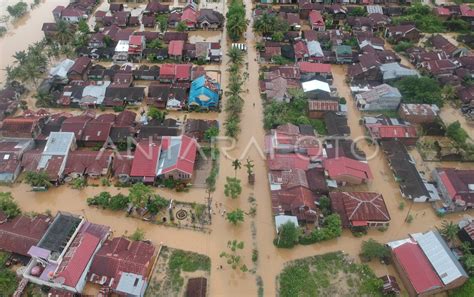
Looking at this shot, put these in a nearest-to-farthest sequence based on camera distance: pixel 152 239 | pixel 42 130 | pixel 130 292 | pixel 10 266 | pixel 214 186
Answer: pixel 130 292
pixel 10 266
pixel 152 239
pixel 214 186
pixel 42 130

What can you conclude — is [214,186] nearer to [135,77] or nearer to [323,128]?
[323,128]

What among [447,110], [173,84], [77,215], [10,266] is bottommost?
[10,266]

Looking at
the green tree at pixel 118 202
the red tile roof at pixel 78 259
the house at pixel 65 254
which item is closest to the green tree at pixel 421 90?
the green tree at pixel 118 202

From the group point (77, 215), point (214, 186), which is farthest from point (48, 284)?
point (214, 186)

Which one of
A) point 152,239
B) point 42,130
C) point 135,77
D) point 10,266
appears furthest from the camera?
point 135,77

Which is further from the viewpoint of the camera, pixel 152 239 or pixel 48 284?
pixel 152 239

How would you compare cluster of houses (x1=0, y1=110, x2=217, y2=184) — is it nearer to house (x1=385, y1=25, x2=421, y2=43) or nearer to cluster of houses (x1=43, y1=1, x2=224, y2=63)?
cluster of houses (x1=43, y1=1, x2=224, y2=63)
